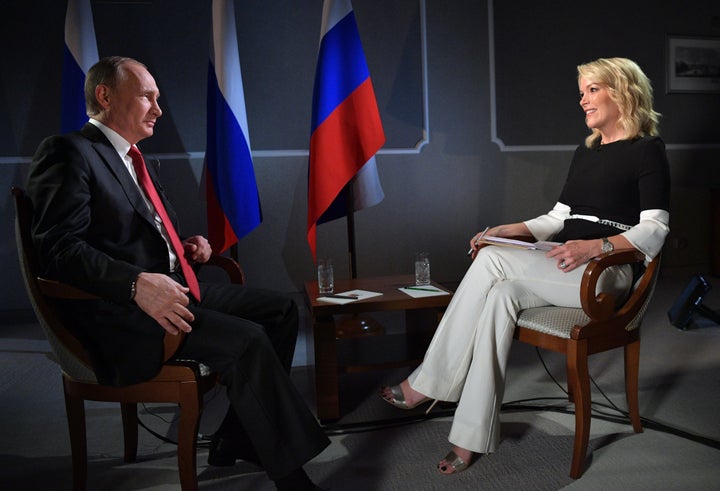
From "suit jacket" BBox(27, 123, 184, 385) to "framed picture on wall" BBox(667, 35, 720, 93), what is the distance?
472 centimetres

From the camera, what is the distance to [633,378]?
1.88 meters

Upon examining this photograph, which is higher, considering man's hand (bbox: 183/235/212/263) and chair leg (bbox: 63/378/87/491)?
man's hand (bbox: 183/235/212/263)

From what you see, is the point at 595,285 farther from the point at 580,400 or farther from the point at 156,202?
the point at 156,202

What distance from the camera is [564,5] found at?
4410mm

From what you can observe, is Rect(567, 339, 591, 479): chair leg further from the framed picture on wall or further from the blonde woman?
the framed picture on wall

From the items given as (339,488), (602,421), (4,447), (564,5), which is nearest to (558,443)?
(602,421)

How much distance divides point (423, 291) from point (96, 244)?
1.26 meters

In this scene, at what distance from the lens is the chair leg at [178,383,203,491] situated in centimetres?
142

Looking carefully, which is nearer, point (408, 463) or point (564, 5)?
point (408, 463)

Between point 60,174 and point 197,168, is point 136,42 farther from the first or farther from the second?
→ point 60,174

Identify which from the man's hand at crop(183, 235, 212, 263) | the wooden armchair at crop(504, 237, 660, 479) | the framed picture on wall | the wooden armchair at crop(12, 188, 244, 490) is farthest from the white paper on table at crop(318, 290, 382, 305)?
the framed picture on wall

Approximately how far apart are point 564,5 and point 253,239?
122 inches

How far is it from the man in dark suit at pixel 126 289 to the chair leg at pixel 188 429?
0.08m

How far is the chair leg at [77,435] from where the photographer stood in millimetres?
1512
